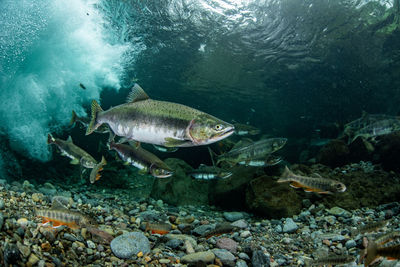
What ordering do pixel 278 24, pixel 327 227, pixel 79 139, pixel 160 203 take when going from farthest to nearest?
pixel 79 139 → pixel 278 24 → pixel 160 203 → pixel 327 227

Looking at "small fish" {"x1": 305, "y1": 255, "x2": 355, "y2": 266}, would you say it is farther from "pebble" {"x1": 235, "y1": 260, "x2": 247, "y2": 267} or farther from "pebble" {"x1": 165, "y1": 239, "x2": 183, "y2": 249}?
"pebble" {"x1": 165, "y1": 239, "x2": 183, "y2": 249}

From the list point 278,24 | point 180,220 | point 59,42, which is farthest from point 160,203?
point 59,42

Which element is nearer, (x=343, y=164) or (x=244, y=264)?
(x=244, y=264)

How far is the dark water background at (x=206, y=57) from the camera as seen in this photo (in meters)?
13.6

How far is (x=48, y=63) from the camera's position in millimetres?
20781

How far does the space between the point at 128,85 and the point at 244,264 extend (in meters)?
25.8

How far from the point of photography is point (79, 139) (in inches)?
861

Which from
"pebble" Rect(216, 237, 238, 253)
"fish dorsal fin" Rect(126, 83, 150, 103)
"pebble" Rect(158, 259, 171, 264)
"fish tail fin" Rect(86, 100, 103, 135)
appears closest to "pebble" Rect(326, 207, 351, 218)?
"pebble" Rect(216, 237, 238, 253)

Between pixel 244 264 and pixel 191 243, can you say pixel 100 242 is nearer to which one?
pixel 191 243

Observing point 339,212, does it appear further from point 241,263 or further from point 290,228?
point 241,263

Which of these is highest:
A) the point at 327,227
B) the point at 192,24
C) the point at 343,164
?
the point at 192,24

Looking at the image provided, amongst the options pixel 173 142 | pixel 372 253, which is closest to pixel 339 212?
pixel 372 253

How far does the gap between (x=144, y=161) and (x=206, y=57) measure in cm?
1521

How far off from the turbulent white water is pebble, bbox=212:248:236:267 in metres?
Result: 14.9
